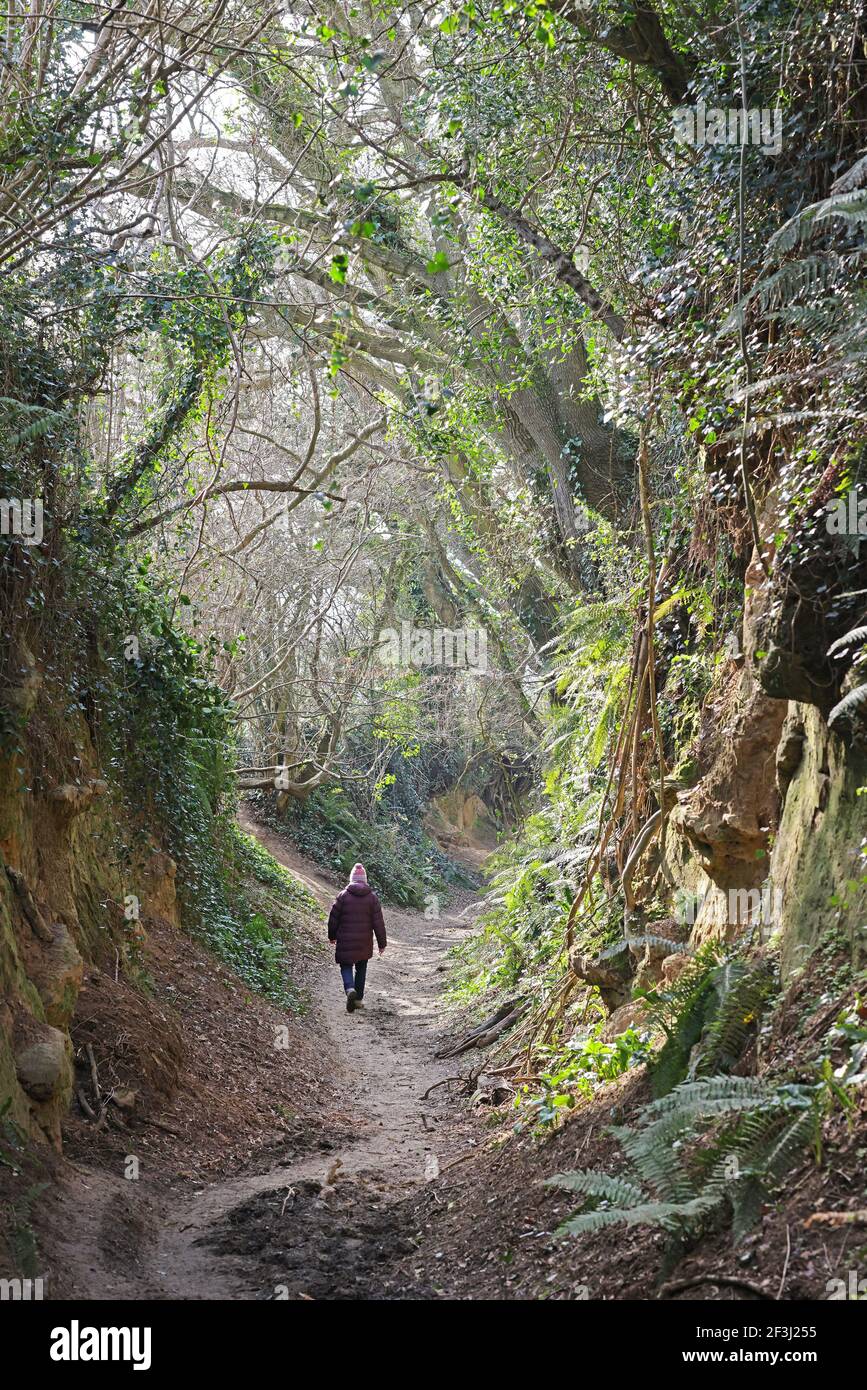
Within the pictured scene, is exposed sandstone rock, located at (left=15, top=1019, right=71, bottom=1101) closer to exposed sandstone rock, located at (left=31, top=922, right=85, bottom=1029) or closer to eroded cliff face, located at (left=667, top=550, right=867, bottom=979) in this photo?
exposed sandstone rock, located at (left=31, top=922, right=85, bottom=1029)

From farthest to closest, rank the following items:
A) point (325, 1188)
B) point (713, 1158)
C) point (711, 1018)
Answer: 1. point (325, 1188)
2. point (711, 1018)
3. point (713, 1158)

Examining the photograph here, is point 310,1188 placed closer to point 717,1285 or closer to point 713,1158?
point 713,1158

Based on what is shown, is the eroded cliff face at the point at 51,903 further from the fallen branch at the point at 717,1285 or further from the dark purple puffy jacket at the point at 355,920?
the fallen branch at the point at 717,1285

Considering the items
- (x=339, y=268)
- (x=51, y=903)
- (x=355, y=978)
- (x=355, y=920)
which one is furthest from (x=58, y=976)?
(x=355, y=978)

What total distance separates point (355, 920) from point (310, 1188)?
248 inches

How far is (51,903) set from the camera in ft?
24.7

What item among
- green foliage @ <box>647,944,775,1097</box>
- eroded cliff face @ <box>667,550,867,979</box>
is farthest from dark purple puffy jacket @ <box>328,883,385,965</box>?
green foliage @ <box>647,944,775,1097</box>

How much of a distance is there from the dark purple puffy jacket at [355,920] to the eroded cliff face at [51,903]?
3.31 meters

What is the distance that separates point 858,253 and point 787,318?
487 millimetres

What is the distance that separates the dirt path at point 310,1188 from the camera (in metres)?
5.16

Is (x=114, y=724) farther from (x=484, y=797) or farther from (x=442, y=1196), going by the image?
(x=484, y=797)

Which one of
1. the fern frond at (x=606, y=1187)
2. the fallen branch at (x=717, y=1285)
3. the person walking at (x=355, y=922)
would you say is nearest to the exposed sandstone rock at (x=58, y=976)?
the fern frond at (x=606, y=1187)

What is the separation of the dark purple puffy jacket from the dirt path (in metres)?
0.98

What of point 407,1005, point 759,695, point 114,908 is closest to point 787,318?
point 759,695
